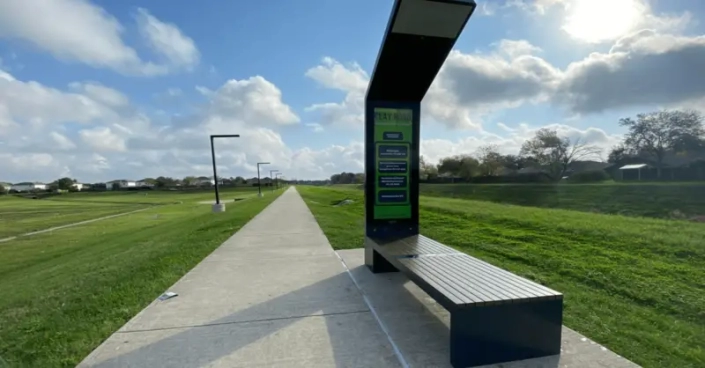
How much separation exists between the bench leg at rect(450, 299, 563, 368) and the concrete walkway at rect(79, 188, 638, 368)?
0.31 ft

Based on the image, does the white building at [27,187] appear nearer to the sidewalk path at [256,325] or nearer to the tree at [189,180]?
the tree at [189,180]

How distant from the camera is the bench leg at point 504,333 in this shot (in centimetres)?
250

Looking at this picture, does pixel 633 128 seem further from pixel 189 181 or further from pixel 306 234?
pixel 189 181

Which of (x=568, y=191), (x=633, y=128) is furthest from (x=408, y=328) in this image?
(x=633, y=128)

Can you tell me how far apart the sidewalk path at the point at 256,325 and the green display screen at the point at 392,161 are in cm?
129

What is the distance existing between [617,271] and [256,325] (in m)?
4.97

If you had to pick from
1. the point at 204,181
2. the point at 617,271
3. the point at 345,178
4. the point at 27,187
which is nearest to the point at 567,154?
the point at 617,271

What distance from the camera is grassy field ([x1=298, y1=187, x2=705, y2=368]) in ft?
9.45

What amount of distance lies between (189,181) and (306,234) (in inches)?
4735

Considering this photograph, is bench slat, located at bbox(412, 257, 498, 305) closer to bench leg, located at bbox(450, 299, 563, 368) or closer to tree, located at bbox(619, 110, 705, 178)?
bench leg, located at bbox(450, 299, 563, 368)

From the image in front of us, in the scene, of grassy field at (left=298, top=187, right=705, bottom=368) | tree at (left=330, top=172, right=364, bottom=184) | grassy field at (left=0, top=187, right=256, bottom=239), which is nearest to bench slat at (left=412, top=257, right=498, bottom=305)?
grassy field at (left=298, top=187, right=705, bottom=368)

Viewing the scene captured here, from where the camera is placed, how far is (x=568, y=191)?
3219 centimetres

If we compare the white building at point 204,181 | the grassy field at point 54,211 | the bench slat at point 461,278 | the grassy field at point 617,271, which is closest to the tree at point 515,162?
the grassy field at point 54,211

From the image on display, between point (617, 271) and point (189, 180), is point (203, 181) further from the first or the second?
point (617, 271)
